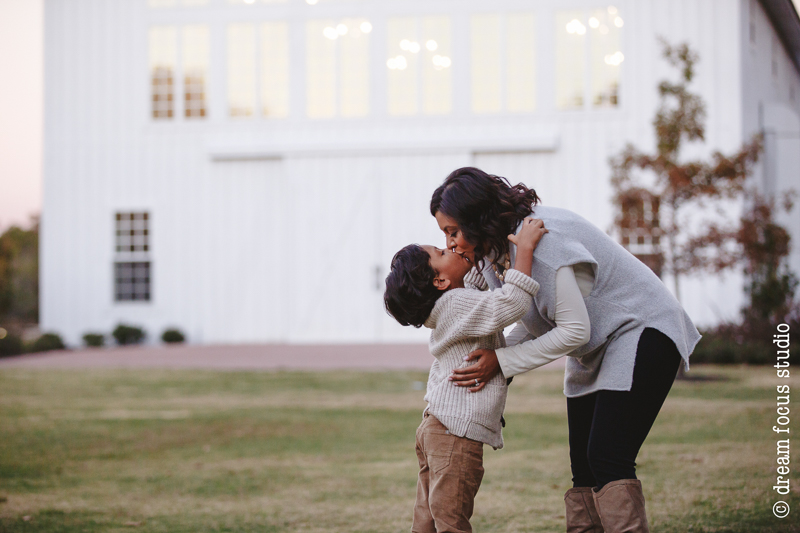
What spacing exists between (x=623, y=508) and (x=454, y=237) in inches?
39.7

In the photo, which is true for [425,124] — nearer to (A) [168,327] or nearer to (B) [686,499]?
(A) [168,327]

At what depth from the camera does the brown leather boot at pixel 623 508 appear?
8.10 ft

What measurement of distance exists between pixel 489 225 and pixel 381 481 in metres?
3.24

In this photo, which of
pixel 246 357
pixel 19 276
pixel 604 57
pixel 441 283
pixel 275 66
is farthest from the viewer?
pixel 19 276

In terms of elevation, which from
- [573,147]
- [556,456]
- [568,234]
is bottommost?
[556,456]

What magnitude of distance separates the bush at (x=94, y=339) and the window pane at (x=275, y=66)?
6.10 metres

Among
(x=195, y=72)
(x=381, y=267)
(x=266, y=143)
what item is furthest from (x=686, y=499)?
(x=195, y=72)

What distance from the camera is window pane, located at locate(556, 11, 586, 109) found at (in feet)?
54.1

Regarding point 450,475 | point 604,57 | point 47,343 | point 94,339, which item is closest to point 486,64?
point 604,57

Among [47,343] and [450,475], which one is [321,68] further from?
[450,475]

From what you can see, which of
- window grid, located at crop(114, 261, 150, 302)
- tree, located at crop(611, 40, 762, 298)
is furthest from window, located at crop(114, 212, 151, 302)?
tree, located at crop(611, 40, 762, 298)

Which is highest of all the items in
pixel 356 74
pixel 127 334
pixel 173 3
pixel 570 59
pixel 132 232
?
pixel 173 3

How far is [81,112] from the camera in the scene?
59.4ft

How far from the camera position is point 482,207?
2.54 meters
